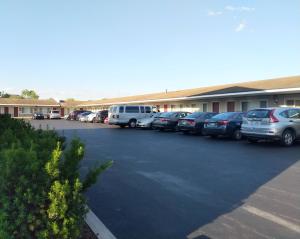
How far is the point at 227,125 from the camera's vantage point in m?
17.0

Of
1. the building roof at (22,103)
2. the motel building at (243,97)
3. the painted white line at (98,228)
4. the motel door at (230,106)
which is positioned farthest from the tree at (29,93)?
the painted white line at (98,228)

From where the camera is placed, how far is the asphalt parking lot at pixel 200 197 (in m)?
4.72

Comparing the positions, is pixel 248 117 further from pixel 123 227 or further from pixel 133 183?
pixel 123 227

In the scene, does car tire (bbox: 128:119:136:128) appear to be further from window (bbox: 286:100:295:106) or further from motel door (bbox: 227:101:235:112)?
window (bbox: 286:100:295:106)

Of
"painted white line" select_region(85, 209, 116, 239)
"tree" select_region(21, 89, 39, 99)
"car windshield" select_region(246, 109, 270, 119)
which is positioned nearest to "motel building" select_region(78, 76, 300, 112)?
"car windshield" select_region(246, 109, 270, 119)

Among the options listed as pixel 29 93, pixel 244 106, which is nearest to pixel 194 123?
pixel 244 106

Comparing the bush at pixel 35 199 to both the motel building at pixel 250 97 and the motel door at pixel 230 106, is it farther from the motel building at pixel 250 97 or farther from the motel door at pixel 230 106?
the motel door at pixel 230 106

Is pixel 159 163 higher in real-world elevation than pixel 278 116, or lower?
lower

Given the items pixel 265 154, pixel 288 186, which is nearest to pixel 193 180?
pixel 288 186

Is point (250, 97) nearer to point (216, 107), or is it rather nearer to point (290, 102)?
point (290, 102)

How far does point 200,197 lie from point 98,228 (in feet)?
8.19

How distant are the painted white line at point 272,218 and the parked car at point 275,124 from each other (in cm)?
874

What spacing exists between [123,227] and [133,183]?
2.76 m

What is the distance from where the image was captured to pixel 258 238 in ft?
14.4
